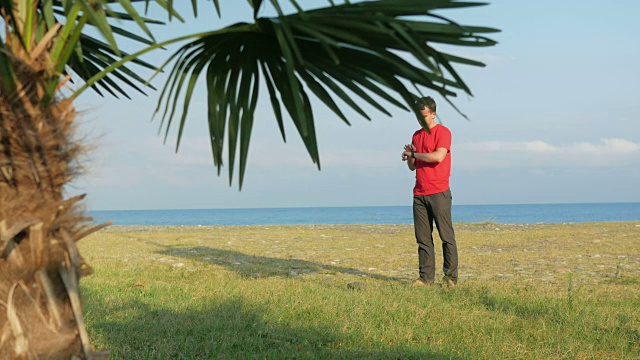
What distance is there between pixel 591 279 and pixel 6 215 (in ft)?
26.1

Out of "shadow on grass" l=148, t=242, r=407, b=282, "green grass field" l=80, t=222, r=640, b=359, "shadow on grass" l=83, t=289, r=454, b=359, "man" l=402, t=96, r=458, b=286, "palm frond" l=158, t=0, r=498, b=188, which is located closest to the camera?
"palm frond" l=158, t=0, r=498, b=188

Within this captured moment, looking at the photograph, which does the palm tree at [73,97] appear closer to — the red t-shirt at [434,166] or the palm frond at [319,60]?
the palm frond at [319,60]

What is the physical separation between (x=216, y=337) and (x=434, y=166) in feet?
13.0

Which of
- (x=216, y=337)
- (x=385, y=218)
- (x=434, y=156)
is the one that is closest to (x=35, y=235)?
(x=216, y=337)

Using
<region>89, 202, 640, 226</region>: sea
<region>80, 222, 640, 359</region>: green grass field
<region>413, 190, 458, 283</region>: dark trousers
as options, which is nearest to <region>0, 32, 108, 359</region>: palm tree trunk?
<region>80, 222, 640, 359</region>: green grass field

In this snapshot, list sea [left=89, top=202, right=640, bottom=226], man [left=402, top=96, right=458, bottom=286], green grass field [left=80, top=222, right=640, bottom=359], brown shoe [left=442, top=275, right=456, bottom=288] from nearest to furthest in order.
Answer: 1. green grass field [left=80, top=222, right=640, bottom=359]
2. brown shoe [left=442, top=275, right=456, bottom=288]
3. man [left=402, top=96, right=458, bottom=286]
4. sea [left=89, top=202, right=640, bottom=226]

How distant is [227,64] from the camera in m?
2.71

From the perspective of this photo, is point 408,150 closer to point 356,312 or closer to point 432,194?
point 432,194

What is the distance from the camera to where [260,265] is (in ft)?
32.9

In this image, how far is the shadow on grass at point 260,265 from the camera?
9000 mm

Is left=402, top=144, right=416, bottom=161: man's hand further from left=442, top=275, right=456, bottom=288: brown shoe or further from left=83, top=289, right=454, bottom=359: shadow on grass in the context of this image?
left=83, top=289, right=454, bottom=359: shadow on grass

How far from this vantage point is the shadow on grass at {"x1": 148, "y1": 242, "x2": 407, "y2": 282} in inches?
354

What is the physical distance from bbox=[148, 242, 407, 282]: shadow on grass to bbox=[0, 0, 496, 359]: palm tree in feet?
20.5

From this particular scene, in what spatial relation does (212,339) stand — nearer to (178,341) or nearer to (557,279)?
(178,341)
